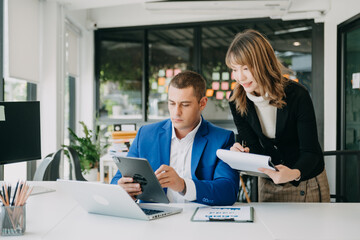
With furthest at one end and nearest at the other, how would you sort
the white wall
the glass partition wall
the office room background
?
the white wall
the glass partition wall
the office room background

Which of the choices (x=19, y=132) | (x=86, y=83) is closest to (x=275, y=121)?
(x=19, y=132)

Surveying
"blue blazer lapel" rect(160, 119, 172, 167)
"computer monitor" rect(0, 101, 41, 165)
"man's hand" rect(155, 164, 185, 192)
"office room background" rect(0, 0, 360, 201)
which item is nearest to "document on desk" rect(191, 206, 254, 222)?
"man's hand" rect(155, 164, 185, 192)

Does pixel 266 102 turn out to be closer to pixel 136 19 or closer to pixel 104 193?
pixel 104 193

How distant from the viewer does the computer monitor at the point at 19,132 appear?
77.1 inches

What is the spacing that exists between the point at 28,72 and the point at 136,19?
85.2 inches

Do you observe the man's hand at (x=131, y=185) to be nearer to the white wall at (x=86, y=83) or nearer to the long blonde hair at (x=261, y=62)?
the long blonde hair at (x=261, y=62)

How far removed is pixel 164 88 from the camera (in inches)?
241

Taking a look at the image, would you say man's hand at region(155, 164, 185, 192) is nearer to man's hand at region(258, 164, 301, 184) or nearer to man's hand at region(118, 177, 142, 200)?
man's hand at region(118, 177, 142, 200)

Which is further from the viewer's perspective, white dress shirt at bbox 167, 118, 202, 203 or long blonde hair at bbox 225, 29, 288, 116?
white dress shirt at bbox 167, 118, 202, 203

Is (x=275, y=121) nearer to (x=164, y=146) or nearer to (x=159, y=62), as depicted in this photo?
(x=164, y=146)

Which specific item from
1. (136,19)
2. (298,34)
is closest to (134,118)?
(136,19)

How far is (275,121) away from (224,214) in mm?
647

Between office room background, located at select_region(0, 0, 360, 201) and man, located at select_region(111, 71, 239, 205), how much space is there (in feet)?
6.92

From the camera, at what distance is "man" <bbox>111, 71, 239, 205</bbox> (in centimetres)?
199
